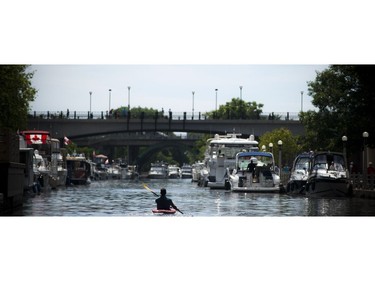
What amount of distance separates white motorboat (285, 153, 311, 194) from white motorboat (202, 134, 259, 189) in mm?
8448

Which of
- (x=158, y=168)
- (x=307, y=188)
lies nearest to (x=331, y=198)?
(x=307, y=188)

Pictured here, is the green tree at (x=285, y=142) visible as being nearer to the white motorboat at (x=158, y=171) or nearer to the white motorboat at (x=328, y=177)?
the white motorboat at (x=328, y=177)

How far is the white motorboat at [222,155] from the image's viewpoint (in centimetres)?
6494

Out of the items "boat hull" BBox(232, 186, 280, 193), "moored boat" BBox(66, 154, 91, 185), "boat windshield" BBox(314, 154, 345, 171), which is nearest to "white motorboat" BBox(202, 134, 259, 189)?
"boat hull" BBox(232, 186, 280, 193)

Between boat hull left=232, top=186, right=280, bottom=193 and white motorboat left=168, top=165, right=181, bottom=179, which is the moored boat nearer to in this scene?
boat hull left=232, top=186, right=280, bottom=193

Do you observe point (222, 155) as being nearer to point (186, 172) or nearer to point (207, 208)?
point (207, 208)

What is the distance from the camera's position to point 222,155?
2594 inches

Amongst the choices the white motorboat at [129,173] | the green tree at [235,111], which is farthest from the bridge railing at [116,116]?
the white motorboat at [129,173]

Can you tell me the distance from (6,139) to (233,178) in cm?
2485

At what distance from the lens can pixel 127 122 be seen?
2480 inches

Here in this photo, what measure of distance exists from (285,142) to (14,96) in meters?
21.2

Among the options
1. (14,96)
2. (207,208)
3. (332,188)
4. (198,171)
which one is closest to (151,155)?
(198,171)
